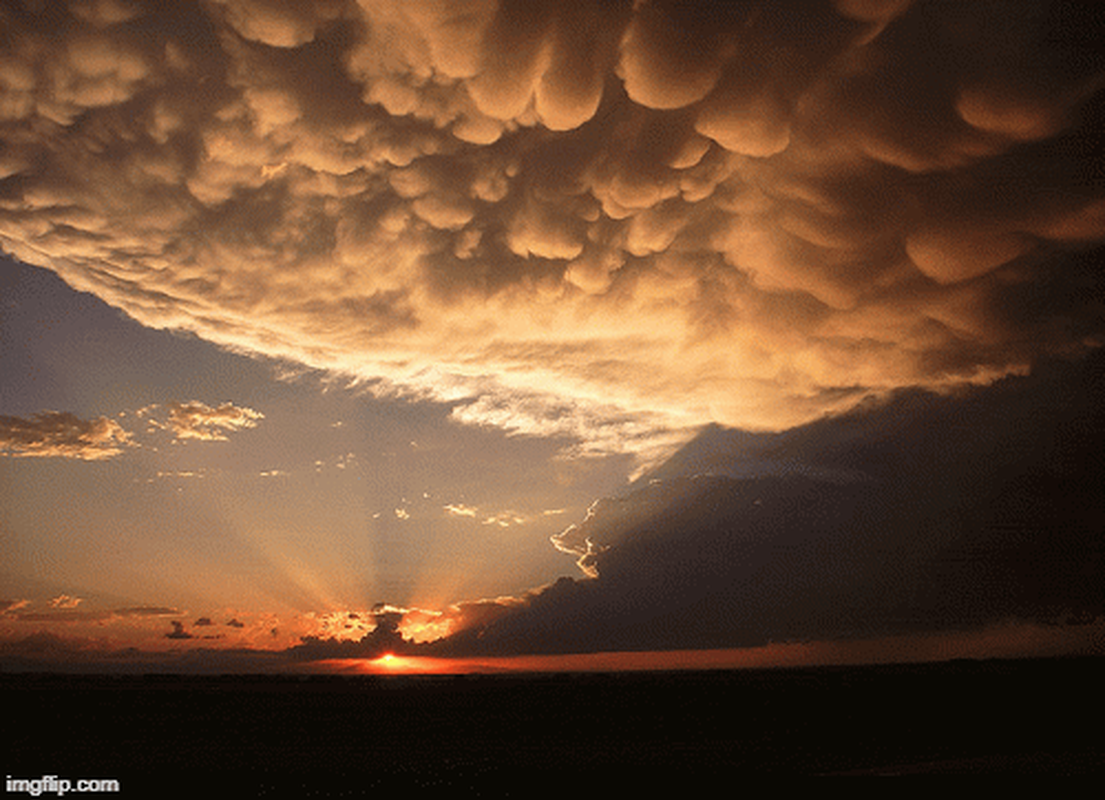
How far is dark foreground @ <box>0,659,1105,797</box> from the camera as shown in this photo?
88.6 feet

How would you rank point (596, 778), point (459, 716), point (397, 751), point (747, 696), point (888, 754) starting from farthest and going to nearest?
point (747, 696), point (459, 716), point (397, 751), point (888, 754), point (596, 778)

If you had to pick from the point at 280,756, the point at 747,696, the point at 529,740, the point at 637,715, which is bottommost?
the point at 747,696

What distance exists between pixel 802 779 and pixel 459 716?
46.5 metres

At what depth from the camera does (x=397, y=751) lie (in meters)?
37.3

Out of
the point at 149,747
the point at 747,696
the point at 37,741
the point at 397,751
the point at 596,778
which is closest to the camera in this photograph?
the point at 596,778

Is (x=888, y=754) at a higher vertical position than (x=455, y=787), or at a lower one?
lower

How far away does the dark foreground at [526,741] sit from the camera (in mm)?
27016

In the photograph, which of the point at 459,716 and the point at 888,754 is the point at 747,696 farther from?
the point at 888,754

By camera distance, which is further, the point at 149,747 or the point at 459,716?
the point at 459,716

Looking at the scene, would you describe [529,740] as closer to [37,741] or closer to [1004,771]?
[1004,771]

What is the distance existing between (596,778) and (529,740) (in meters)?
20.2

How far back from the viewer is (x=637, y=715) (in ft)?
207

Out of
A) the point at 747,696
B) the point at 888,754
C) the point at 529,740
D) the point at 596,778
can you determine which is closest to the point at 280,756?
the point at 529,740

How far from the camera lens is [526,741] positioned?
4350 cm
